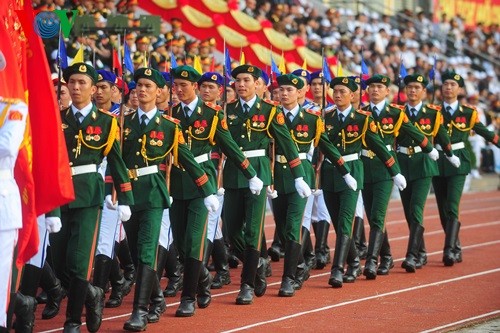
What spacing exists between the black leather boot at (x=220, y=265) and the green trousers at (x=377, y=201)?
1.52 meters

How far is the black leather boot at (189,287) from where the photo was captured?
1005cm

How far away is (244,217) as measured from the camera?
11289 mm

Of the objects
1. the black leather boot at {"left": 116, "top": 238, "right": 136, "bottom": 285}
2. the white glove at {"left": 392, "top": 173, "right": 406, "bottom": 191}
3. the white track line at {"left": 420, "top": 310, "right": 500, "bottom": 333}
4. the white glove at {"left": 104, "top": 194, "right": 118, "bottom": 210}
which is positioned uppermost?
the white glove at {"left": 392, "top": 173, "right": 406, "bottom": 191}

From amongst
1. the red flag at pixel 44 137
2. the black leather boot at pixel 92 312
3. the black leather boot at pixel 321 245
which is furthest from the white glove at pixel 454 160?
the red flag at pixel 44 137

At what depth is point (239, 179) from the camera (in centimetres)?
1112

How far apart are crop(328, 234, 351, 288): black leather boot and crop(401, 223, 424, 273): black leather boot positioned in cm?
123

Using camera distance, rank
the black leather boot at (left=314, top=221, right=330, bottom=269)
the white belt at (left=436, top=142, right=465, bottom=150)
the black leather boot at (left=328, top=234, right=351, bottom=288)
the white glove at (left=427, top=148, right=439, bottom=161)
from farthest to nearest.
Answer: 1. the white belt at (left=436, top=142, right=465, bottom=150)
2. the black leather boot at (left=314, top=221, right=330, bottom=269)
3. the white glove at (left=427, top=148, right=439, bottom=161)
4. the black leather boot at (left=328, top=234, right=351, bottom=288)

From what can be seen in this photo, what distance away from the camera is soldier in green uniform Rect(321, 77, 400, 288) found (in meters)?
12.2

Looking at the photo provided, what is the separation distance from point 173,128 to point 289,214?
6.05 feet

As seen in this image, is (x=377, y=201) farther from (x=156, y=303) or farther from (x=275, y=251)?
(x=156, y=303)

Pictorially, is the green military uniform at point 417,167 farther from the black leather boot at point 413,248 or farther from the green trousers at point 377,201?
the green trousers at point 377,201

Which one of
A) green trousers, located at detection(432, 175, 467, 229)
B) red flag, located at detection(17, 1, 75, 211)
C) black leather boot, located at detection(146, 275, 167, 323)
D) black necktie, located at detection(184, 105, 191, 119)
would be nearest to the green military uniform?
green trousers, located at detection(432, 175, 467, 229)

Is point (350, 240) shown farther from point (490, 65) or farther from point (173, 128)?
point (490, 65)

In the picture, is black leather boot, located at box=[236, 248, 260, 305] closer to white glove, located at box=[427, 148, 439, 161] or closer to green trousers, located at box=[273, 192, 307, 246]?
green trousers, located at box=[273, 192, 307, 246]
